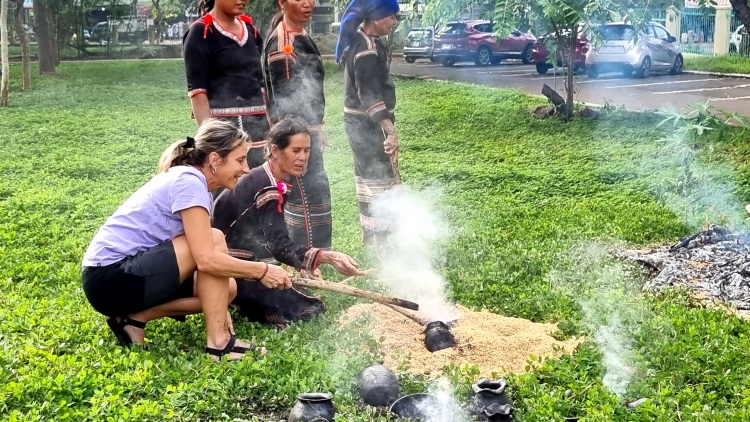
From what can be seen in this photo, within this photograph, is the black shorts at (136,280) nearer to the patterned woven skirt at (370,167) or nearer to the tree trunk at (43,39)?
the patterned woven skirt at (370,167)

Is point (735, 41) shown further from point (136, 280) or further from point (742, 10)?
point (136, 280)

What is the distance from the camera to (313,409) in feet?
12.1

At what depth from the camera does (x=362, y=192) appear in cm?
674

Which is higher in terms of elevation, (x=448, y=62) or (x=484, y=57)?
(x=484, y=57)

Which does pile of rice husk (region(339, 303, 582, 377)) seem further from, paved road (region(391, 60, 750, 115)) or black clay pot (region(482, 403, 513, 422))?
paved road (region(391, 60, 750, 115))

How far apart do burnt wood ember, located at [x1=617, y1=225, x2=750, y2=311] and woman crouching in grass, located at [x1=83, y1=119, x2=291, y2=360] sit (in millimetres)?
2874

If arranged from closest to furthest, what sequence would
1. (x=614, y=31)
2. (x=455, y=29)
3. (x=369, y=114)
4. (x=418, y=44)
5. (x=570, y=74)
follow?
1. (x=369, y=114)
2. (x=570, y=74)
3. (x=614, y=31)
4. (x=455, y=29)
5. (x=418, y=44)

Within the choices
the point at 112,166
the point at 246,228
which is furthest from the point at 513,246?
the point at 112,166

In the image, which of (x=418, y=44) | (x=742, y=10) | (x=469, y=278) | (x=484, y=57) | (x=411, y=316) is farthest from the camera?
(x=418, y=44)

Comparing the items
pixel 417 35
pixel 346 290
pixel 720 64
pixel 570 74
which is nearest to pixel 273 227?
pixel 346 290

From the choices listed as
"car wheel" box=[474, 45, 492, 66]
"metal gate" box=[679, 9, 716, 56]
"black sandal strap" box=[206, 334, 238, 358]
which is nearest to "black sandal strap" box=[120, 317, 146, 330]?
"black sandal strap" box=[206, 334, 238, 358]

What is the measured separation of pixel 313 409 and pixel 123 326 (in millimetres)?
1394

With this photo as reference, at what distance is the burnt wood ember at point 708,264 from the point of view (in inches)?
221

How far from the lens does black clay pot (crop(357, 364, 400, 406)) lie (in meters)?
3.98
